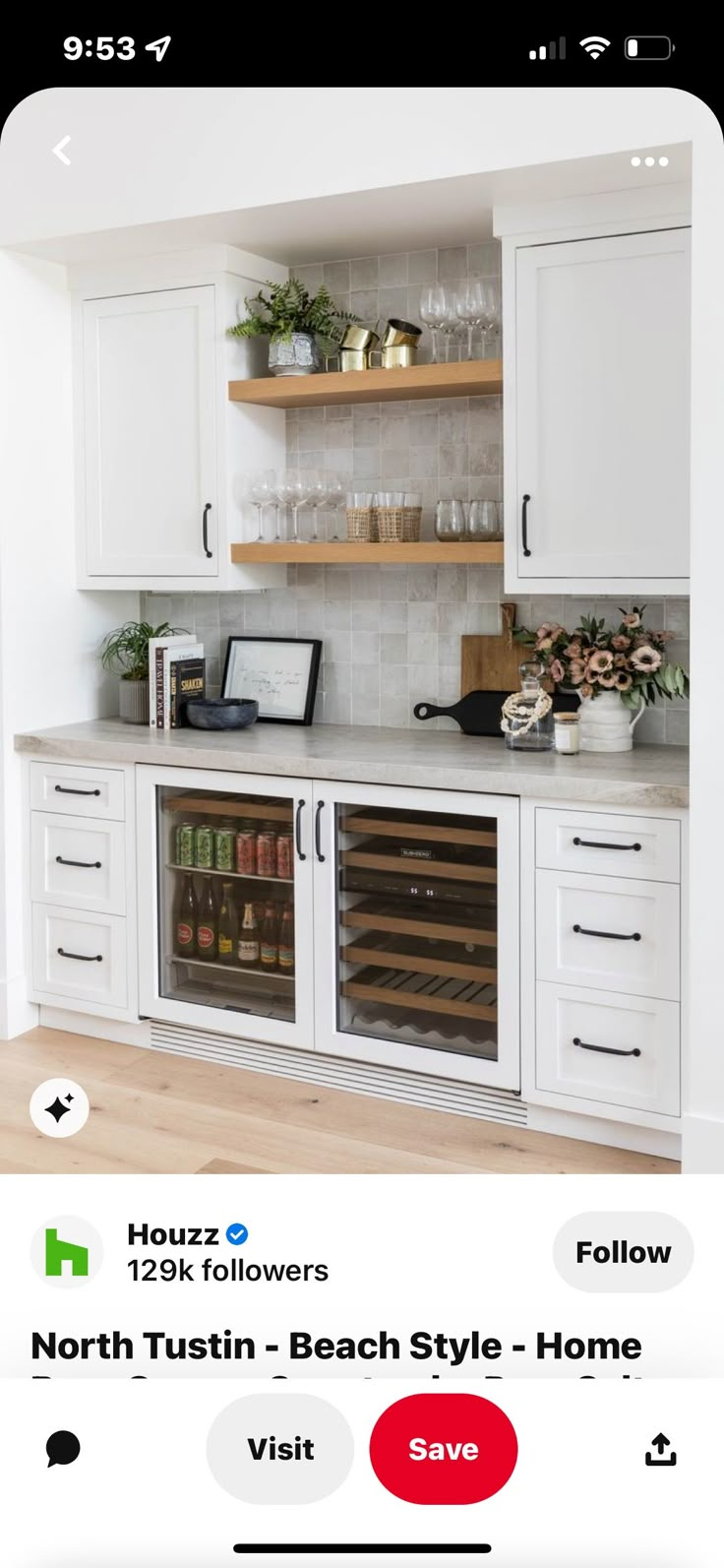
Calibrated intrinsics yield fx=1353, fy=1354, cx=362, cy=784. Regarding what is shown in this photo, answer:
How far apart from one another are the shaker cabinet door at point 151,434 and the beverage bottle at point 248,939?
2.69 ft

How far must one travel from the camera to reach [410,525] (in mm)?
3088

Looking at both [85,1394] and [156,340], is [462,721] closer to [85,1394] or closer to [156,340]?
[156,340]

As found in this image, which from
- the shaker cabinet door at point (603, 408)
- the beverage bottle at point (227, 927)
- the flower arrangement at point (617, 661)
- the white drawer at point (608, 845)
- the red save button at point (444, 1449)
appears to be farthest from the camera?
the beverage bottle at point (227, 927)

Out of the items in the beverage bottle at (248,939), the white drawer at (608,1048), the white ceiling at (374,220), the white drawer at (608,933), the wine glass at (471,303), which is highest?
the white ceiling at (374,220)

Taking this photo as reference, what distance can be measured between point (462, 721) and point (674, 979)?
92 cm

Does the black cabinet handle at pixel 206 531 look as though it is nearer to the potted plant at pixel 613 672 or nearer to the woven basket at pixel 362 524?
the woven basket at pixel 362 524

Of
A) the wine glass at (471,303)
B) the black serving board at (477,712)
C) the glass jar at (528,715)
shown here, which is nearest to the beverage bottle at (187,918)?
the black serving board at (477,712)

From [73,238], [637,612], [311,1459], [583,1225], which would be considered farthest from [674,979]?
[73,238]

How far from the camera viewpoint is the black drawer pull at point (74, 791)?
3.22 meters

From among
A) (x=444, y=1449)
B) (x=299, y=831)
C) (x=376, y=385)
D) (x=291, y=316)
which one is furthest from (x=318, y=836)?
(x=444, y=1449)
